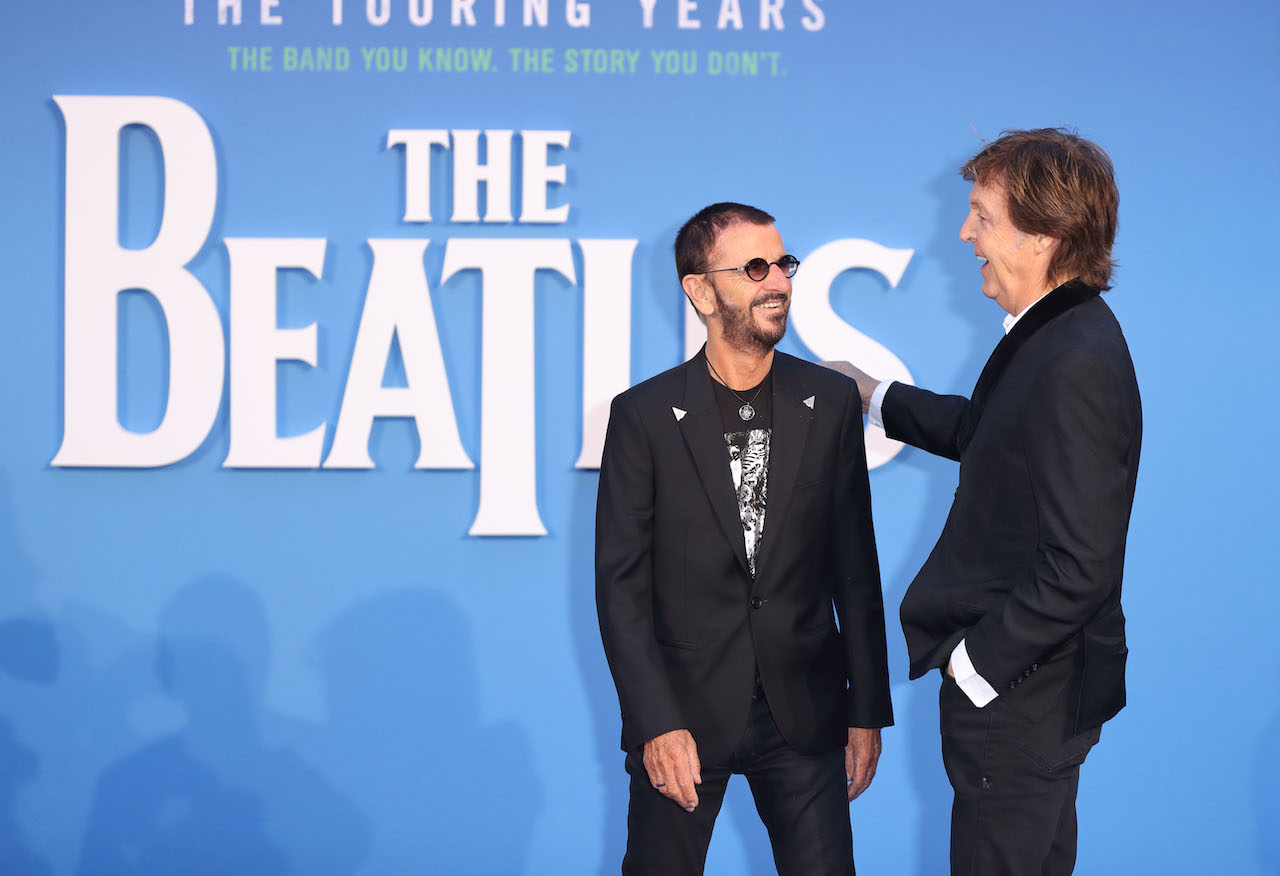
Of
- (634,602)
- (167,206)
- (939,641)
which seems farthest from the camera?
(167,206)

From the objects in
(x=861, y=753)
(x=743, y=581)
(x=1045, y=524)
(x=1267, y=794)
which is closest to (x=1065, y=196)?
(x=1045, y=524)

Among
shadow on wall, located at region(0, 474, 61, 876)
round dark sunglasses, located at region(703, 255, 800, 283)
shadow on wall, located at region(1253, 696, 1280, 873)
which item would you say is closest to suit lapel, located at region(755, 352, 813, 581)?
round dark sunglasses, located at region(703, 255, 800, 283)

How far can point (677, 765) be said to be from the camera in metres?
2.14

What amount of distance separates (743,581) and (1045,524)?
0.63 meters

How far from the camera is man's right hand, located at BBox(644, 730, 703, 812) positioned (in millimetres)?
2145

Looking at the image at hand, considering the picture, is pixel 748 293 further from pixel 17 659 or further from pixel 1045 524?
pixel 17 659

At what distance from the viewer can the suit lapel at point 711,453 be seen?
2.23 metres

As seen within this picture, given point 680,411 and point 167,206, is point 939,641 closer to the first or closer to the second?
point 680,411

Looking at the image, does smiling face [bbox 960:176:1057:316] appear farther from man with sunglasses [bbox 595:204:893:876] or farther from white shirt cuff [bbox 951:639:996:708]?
white shirt cuff [bbox 951:639:996:708]

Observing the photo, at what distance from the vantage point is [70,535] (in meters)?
3.45

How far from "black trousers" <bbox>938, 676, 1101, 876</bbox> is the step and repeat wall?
153 centimetres

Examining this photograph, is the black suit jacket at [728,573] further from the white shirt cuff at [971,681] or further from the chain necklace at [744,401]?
the white shirt cuff at [971,681]

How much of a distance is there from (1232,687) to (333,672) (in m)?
2.83

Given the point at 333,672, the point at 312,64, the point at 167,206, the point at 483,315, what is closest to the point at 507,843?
the point at 333,672
